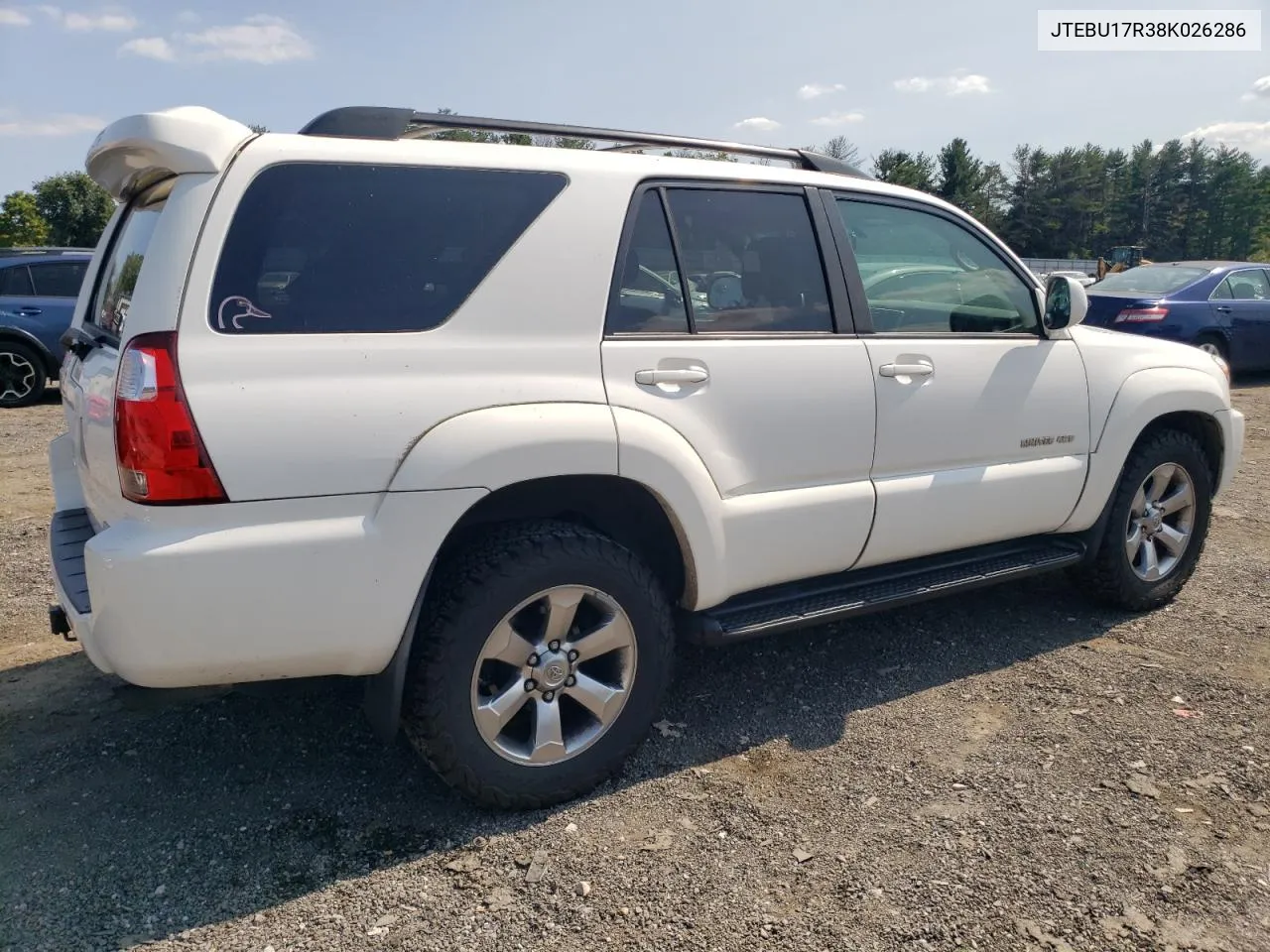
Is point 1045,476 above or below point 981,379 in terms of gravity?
below

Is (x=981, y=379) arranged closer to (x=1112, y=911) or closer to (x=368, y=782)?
(x=1112, y=911)

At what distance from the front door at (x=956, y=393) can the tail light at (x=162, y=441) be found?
2165 mm

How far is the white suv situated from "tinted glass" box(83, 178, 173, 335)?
24 mm

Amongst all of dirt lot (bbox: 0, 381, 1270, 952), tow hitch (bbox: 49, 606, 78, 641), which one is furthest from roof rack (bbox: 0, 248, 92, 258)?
tow hitch (bbox: 49, 606, 78, 641)

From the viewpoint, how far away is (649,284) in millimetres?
2967

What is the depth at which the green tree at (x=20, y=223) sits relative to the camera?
44.4m

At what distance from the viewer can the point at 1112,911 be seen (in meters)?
2.45

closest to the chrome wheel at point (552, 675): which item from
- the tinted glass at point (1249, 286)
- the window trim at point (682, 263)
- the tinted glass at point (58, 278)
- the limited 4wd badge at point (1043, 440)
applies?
the window trim at point (682, 263)

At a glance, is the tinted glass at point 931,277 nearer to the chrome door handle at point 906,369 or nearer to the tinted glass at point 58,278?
the chrome door handle at point 906,369

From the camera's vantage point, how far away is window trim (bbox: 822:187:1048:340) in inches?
135

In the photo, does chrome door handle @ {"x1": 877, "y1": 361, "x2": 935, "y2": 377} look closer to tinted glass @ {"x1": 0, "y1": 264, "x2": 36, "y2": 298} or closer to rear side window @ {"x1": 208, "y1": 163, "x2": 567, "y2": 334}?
rear side window @ {"x1": 208, "y1": 163, "x2": 567, "y2": 334}

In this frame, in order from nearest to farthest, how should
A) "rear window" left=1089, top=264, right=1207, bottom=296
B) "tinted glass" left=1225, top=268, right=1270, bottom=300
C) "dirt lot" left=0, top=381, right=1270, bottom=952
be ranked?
"dirt lot" left=0, top=381, right=1270, bottom=952 → "rear window" left=1089, top=264, right=1207, bottom=296 → "tinted glass" left=1225, top=268, right=1270, bottom=300

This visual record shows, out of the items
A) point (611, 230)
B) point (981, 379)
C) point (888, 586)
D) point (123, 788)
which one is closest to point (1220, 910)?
point (888, 586)

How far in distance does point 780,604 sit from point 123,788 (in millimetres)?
2153
